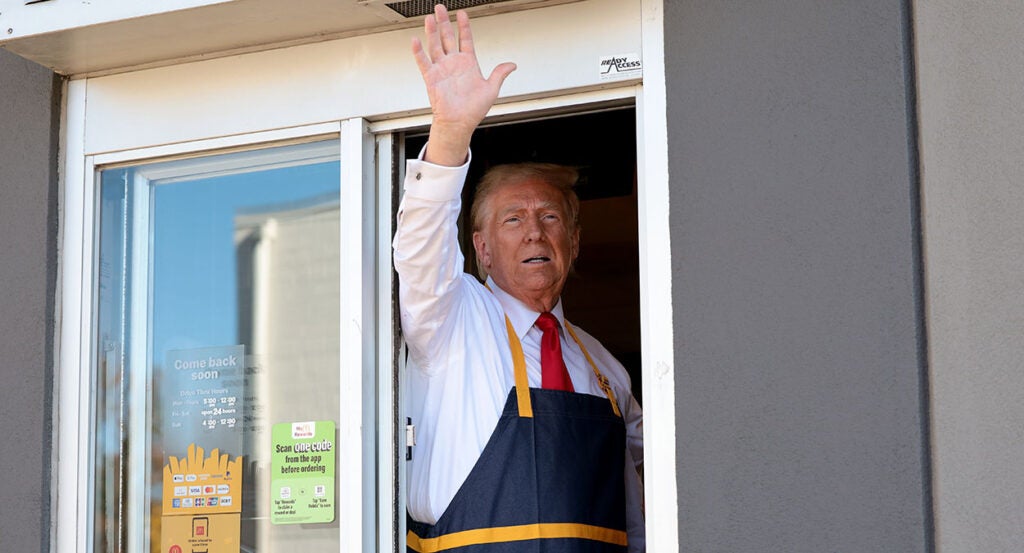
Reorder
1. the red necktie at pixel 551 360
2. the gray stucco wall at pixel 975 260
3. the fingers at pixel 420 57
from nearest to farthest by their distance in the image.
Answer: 1. the gray stucco wall at pixel 975 260
2. the fingers at pixel 420 57
3. the red necktie at pixel 551 360

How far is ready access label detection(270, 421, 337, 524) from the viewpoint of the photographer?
147 inches

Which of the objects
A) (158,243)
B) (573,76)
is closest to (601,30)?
(573,76)

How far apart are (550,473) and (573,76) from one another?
1.16m

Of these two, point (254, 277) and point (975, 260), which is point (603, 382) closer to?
point (254, 277)

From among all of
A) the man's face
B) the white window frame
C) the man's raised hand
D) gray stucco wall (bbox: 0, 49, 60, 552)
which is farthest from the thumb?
gray stucco wall (bbox: 0, 49, 60, 552)

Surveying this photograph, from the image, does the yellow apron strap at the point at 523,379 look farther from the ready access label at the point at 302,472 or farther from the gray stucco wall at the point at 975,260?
the gray stucco wall at the point at 975,260

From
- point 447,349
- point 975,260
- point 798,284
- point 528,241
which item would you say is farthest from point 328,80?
point 975,260

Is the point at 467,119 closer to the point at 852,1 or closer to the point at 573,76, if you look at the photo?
the point at 573,76

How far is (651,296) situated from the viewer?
3379 mm

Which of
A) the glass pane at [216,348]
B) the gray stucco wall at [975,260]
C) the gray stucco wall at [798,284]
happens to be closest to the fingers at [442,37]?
the gray stucco wall at [798,284]

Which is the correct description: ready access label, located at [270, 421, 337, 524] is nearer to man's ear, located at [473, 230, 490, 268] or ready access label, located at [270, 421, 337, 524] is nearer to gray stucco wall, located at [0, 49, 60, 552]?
gray stucco wall, located at [0, 49, 60, 552]

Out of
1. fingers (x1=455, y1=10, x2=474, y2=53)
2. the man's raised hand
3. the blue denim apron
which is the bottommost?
the blue denim apron

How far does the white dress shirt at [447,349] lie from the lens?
353 cm

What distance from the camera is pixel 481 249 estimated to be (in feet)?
15.3
